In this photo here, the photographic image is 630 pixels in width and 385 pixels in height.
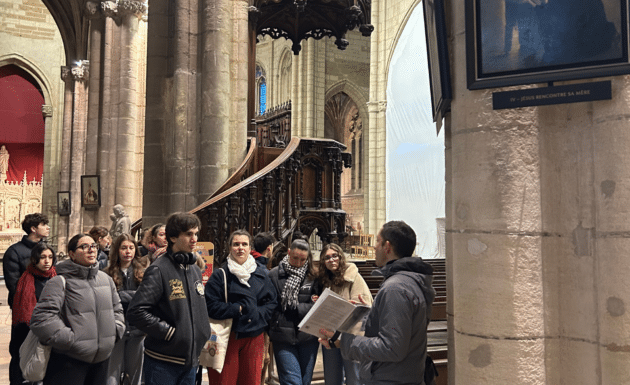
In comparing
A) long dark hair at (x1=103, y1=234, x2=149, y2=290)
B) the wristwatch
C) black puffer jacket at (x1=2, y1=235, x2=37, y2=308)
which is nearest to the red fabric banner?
black puffer jacket at (x1=2, y1=235, x2=37, y2=308)

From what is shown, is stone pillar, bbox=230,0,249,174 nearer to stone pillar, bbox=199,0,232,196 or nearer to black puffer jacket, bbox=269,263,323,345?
stone pillar, bbox=199,0,232,196

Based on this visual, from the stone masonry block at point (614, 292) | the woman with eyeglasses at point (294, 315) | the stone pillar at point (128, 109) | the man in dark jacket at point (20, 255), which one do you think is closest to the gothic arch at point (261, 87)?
the stone pillar at point (128, 109)

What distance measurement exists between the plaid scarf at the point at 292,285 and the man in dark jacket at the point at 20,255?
233cm

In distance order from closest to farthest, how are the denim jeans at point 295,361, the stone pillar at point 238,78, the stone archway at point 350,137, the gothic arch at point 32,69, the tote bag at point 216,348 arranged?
the tote bag at point 216,348, the denim jeans at point 295,361, the stone pillar at point 238,78, the gothic arch at point 32,69, the stone archway at point 350,137

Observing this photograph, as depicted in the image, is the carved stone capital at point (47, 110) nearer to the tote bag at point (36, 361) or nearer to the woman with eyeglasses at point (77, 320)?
the woman with eyeglasses at point (77, 320)

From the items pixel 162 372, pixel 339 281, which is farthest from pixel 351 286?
A: pixel 162 372

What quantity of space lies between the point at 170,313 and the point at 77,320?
22.6 inches

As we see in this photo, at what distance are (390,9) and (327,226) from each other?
1422 centimetres

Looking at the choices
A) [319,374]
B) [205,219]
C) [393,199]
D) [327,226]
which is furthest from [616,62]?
[393,199]

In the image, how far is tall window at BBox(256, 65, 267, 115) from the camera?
1275 inches

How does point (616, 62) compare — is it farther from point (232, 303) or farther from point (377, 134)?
point (377, 134)

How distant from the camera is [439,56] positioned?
291 cm

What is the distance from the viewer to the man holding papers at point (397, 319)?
2.64m

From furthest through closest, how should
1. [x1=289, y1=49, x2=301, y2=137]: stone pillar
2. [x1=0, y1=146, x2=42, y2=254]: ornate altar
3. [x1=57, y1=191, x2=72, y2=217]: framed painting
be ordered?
[x1=289, y1=49, x2=301, y2=137]: stone pillar, [x1=0, y1=146, x2=42, y2=254]: ornate altar, [x1=57, y1=191, x2=72, y2=217]: framed painting
